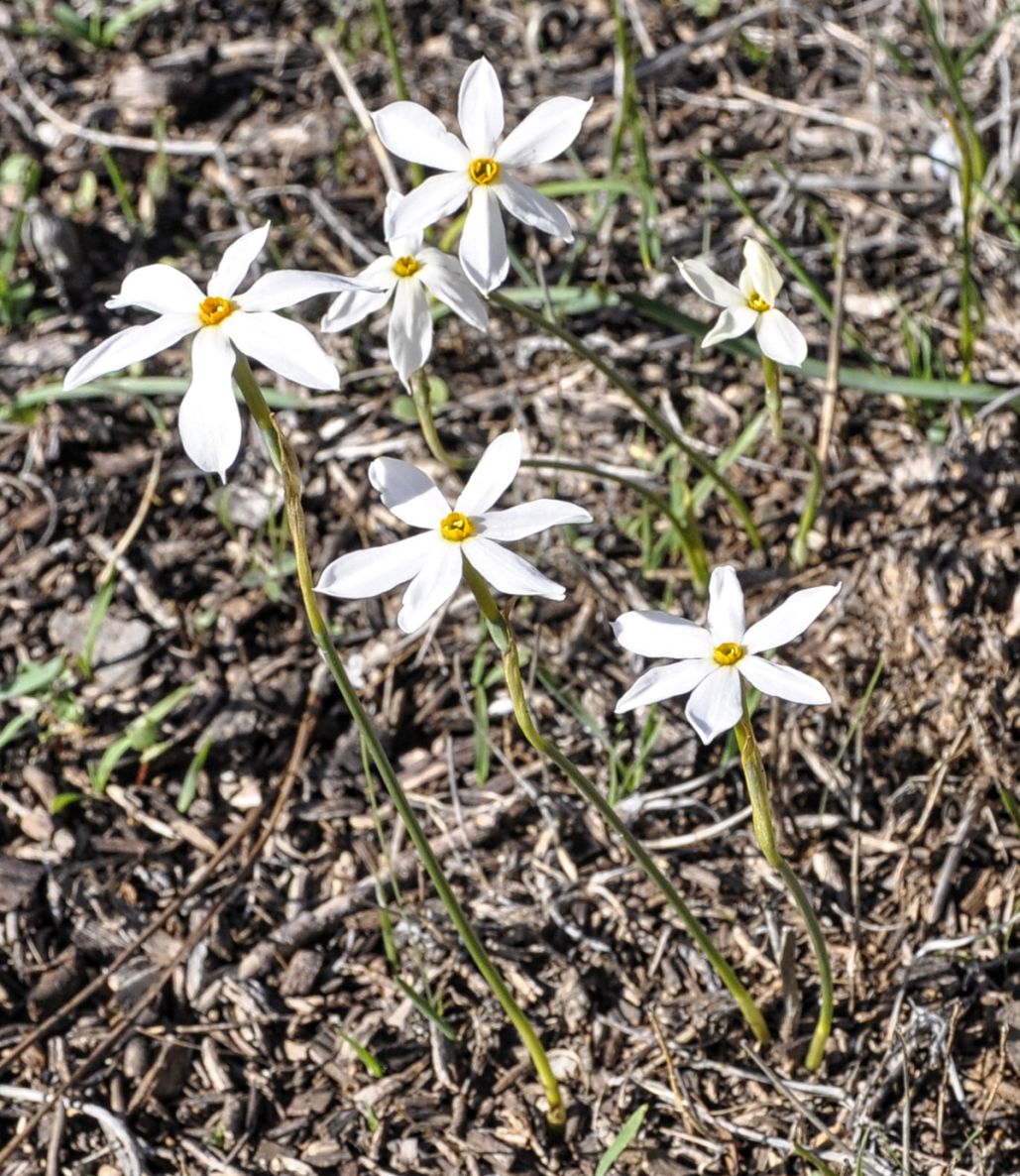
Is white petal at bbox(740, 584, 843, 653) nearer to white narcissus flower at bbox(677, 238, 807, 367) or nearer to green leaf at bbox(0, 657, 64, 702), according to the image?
white narcissus flower at bbox(677, 238, 807, 367)

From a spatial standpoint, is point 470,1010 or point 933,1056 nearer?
point 933,1056

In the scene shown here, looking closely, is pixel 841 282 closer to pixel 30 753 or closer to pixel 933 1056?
pixel 933 1056

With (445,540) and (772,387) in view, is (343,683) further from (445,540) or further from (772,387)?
(772,387)

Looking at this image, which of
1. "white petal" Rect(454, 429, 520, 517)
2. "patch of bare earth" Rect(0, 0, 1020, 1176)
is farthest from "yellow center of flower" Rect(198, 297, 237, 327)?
"patch of bare earth" Rect(0, 0, 1020, 1176)

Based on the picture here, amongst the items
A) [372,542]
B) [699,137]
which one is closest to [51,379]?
[372,542]

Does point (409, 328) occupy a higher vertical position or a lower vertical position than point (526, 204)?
lower

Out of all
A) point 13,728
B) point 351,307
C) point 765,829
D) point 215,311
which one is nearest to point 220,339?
point 215,311

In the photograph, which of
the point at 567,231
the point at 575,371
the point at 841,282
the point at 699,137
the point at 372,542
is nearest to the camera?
the point at 567,231
